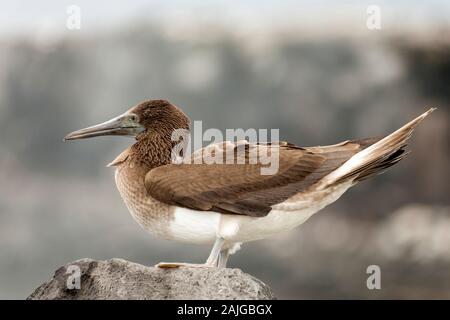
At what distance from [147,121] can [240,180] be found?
→ 33.7 inches

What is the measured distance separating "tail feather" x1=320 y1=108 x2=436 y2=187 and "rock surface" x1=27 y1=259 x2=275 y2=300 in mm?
963

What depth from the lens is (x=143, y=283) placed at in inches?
237

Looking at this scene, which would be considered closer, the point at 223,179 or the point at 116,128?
the point at 223,179

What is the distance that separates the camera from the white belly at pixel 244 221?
20.1 feet

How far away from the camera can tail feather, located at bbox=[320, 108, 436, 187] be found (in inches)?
247

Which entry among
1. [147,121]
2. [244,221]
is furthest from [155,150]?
[244,221]

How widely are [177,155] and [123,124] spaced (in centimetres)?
47

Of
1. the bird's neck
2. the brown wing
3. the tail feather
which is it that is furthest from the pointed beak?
the tail feather

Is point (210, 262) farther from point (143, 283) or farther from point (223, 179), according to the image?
point (223, 179)

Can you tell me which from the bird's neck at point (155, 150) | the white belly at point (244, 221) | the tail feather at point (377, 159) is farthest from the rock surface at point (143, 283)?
the tail feather at point (377, 159)

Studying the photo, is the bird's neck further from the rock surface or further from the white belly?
the rock surface

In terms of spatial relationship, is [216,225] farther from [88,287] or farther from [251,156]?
[88,287]

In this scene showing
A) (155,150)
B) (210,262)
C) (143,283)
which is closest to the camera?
(143,283)

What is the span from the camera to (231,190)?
6.18m
